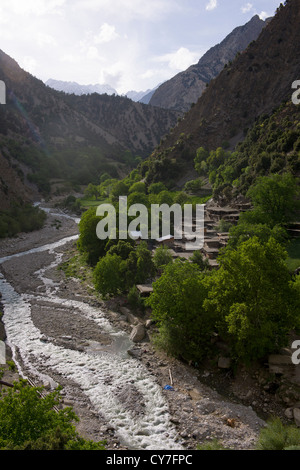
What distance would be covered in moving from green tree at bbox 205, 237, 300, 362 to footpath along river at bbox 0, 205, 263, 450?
443 centimetres

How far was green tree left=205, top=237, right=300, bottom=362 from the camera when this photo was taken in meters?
22.1

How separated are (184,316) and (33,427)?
1498cm

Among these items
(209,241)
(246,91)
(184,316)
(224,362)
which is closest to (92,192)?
(246,91)

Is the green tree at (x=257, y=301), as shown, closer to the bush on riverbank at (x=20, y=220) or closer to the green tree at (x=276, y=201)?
the green tree at (x=276, y=201)

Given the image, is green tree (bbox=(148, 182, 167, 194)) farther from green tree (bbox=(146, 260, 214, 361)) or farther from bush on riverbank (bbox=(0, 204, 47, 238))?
green tree (bbox=(146, 260, 214, 361))

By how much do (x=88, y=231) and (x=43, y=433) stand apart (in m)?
39.9

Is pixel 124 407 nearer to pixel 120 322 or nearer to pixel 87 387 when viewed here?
pixel 87 387

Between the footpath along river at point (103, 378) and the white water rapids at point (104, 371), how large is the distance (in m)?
0.05

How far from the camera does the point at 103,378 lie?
82.0 ft

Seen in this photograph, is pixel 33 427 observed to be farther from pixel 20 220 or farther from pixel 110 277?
pixel 20 220

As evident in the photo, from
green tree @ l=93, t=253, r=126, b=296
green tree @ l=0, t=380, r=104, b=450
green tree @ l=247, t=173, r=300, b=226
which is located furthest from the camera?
green tree @ l=247, t=173, r=300, b=226

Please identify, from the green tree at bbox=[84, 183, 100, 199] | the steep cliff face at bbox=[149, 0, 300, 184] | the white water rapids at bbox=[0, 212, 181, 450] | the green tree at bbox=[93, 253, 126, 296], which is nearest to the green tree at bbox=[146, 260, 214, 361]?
the white water rapids at bbox=[0, 212, 181, 450]

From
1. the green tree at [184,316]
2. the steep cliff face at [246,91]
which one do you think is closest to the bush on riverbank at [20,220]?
the steep cliff face at [246,91]

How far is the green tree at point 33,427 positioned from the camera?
12.1 metres
